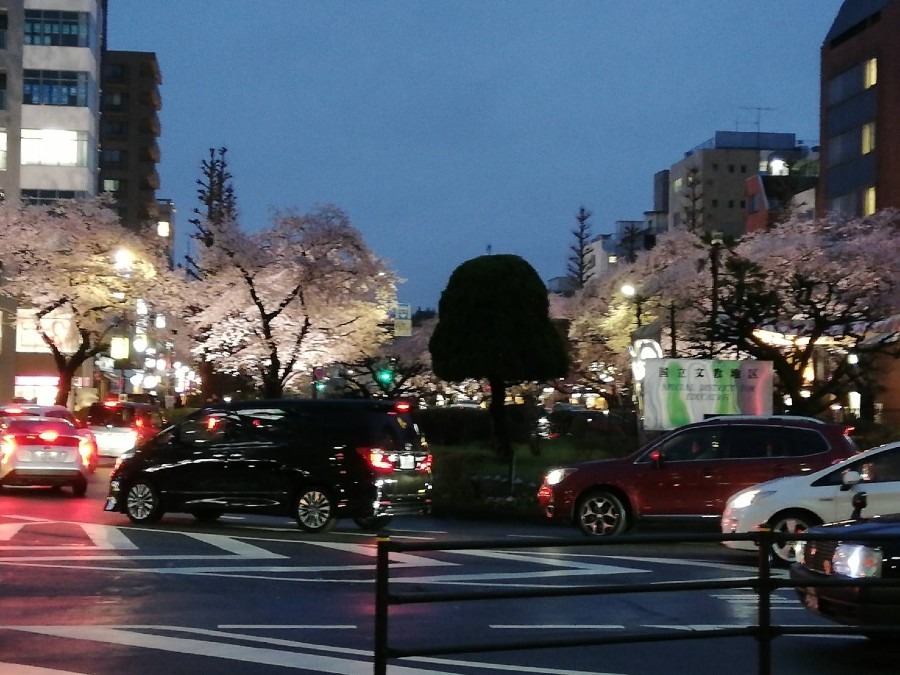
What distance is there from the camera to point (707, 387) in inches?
1082

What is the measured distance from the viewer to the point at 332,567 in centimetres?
1449

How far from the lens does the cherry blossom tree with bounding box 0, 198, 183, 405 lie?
53.2m

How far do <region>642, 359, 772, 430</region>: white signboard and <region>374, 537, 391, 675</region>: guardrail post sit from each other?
2146 cm

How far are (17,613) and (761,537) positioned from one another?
Answer: 271 inches

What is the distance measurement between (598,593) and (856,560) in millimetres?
2757

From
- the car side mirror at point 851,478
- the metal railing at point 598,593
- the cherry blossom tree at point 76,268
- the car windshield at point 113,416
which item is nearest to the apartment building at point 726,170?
the cherry blossom tree at point 76,268

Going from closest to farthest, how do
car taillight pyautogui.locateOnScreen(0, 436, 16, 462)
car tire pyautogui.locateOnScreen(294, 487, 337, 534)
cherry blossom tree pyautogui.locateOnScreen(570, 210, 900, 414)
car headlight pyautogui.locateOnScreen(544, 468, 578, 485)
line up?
car tire pyautogui.locateOnScreen(294, 487, 337, 534)
car headlight pyautogui.locateOnScreen(544, 468, 578, 485)
car taillight pyautogui.locateOnScreen(0, 436, 16, 462)
cherry blossom tree pyautogui.locateOnScreen(570, 210, 900, 414)

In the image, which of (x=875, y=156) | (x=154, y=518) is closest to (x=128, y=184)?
(x=875, y=156)

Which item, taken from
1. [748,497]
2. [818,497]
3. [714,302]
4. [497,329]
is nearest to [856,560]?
[818,497]

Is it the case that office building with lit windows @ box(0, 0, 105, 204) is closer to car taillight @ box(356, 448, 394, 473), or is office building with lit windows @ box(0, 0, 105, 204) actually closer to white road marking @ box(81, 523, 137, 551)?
white road marking @ box(81, 523, 137, 551)

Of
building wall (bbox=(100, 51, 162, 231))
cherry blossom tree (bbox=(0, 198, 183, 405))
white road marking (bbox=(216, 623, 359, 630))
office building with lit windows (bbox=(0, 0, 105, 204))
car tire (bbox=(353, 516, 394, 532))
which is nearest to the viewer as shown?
white road marking (bbox=(216, 623, 359, 630))

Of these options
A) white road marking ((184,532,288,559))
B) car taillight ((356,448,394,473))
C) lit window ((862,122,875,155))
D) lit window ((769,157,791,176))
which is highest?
lit window ((769,157,791,176))

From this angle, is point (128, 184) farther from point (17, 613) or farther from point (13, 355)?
point (17, 613)

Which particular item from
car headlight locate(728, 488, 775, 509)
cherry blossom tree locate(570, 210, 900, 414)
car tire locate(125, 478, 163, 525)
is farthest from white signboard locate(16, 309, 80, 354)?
car headlight locate(728, 488, 775, 509)
